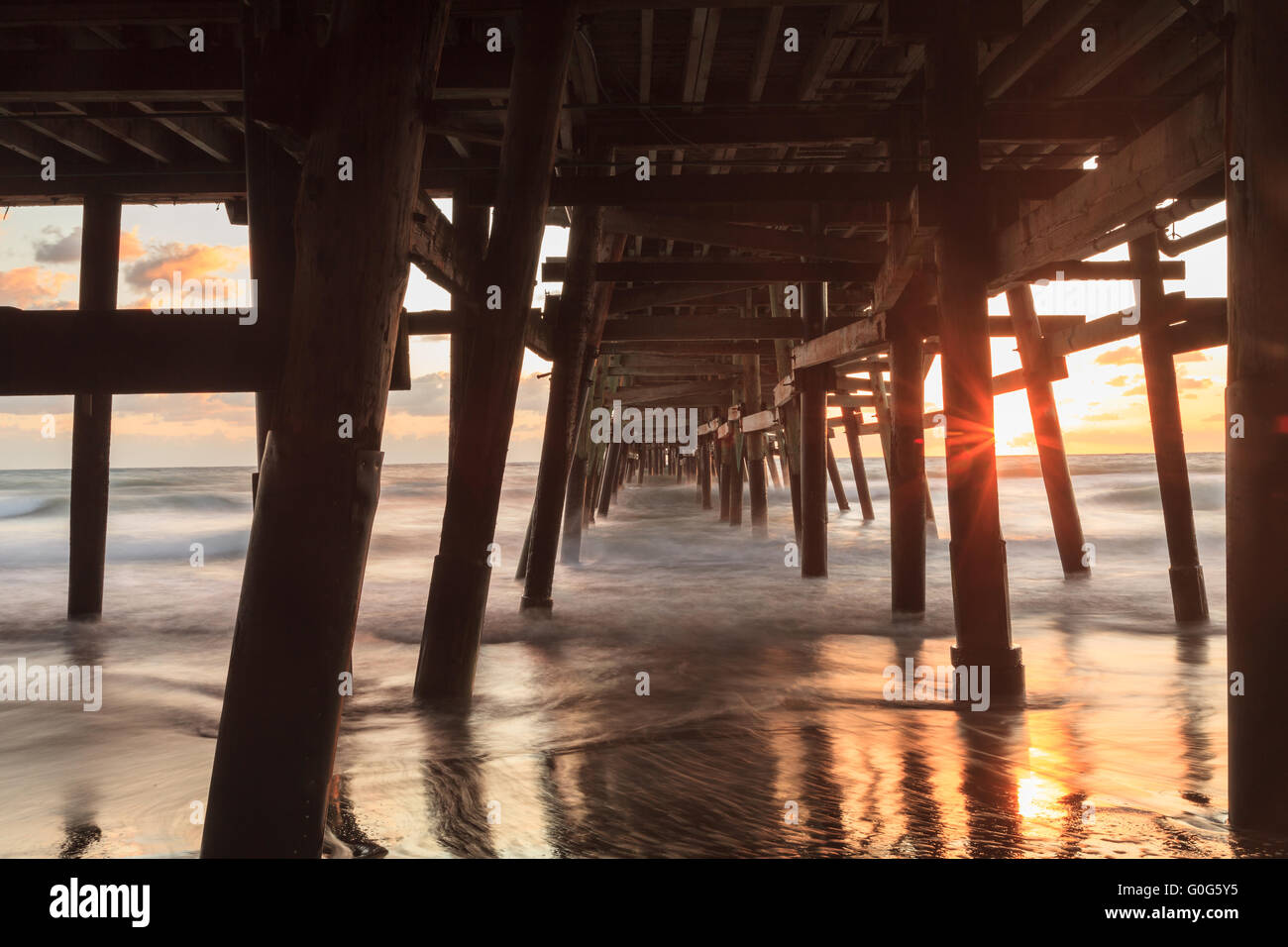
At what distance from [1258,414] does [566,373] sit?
533 cm

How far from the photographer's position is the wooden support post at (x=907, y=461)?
6.75 metres

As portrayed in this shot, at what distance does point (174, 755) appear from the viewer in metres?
4.25

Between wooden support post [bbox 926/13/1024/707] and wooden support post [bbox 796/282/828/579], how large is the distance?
14.7 feet

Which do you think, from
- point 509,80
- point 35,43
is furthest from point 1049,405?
point 35,43

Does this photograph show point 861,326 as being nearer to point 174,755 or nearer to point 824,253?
point 824,253

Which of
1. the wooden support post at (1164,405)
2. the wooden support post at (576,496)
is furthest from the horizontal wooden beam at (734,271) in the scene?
the wooden support post at (576,496)

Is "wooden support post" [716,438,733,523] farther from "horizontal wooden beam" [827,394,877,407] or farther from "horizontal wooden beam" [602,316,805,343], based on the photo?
"horizontal wooden beam" [602,316,805,343]

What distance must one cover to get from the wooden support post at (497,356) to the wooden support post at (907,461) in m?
3.14

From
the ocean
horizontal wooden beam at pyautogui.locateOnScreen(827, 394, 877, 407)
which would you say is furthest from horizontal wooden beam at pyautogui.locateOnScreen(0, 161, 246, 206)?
horizontal wooden beam at pyautogui.locateOnScreen(827, 394, 877, 407)

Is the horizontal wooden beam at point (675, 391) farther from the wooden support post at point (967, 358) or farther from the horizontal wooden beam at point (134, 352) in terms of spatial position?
the horizontal wooden beam at point (134, 352)

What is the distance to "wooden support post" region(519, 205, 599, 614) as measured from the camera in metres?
7.15

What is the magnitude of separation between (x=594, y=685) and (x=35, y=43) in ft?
16.0

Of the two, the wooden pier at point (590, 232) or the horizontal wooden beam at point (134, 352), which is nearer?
the wooden pier at point (590, 232)

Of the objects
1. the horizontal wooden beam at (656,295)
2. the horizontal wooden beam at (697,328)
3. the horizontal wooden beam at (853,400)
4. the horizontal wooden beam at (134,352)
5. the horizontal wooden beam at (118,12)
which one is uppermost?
the horizontal wooden beam at (118,12)
